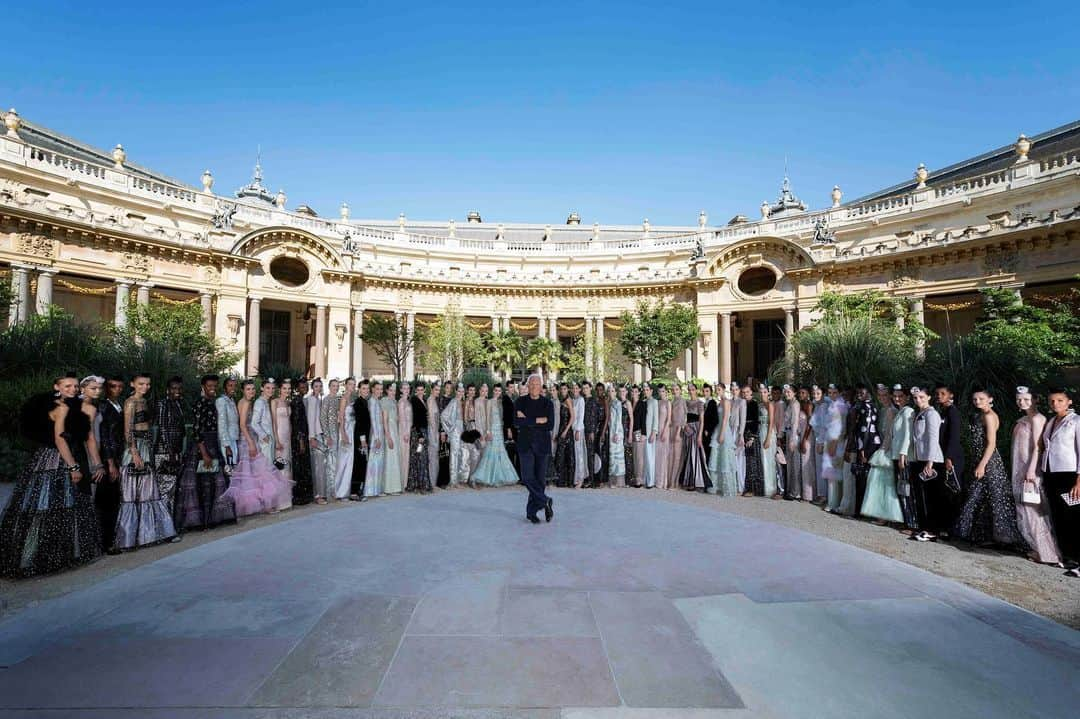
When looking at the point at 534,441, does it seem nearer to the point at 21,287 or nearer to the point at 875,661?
the point at 875,661

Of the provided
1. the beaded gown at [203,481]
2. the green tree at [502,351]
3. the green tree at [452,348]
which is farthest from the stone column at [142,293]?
the beaded gown at [203,481]

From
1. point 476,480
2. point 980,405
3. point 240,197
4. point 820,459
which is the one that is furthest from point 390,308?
→ point 980,405

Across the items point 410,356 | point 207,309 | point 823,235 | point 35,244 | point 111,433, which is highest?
point 823,235

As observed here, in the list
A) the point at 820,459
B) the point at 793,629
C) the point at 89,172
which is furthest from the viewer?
the point at 89,172

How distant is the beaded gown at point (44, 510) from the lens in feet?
14.8

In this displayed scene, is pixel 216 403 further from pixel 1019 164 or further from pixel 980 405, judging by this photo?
pixel 1019 164

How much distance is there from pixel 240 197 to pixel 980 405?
38.8 meters

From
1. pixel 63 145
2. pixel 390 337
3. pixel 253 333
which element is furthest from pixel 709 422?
pixel 63 145

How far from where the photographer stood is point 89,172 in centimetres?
2372

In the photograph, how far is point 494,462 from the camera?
959cm

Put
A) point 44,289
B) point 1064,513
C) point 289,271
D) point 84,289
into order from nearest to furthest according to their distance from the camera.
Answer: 1. point 1064,513
2. point 44,289
3. point 84,289
4. point 289,271

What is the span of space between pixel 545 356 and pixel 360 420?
67.4 feet

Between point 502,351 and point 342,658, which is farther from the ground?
point 502,351

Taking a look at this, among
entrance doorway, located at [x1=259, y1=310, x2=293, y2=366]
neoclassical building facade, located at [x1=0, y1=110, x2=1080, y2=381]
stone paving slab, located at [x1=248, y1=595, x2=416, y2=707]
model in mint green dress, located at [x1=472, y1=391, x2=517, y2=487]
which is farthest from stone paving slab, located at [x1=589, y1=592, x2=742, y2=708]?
entrance doorway, located at [x1=259, y1=310, x2=293, y2=366]
